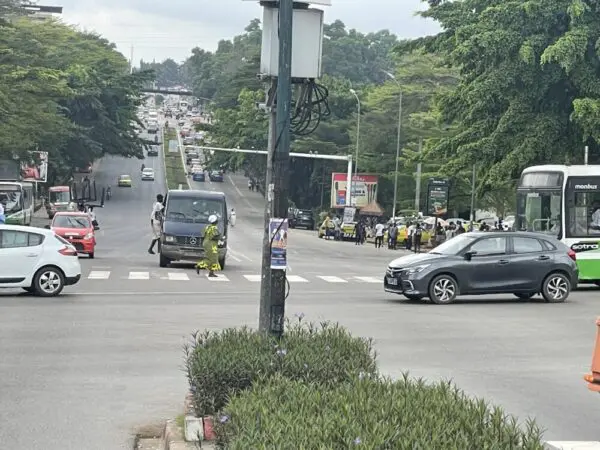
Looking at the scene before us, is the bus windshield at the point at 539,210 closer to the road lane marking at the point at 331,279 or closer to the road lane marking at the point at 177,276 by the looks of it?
the road lane marking at the point at 331,279

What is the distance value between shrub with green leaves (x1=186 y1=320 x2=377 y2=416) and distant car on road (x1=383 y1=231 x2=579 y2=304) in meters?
14.4

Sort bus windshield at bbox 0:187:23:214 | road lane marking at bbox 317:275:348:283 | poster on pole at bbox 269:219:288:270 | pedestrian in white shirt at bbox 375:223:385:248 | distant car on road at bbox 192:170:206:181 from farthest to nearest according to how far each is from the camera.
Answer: distant car on road at bbox 192:170:206:181, pedestrian in white shirt at bbox 375:223:385:248, bus windshield at bbox 0:187:23:214, road lane marking at bbox 317:275:348:283, poster on pole at bbox 269:219:288:270

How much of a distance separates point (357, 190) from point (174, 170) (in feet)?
189

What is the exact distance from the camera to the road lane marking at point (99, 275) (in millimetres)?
30531

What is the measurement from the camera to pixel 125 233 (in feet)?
212

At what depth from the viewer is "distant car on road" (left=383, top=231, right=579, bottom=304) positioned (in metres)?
23.9

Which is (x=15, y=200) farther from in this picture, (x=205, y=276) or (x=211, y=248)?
(x=205, y=276)

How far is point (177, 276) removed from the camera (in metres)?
32.0

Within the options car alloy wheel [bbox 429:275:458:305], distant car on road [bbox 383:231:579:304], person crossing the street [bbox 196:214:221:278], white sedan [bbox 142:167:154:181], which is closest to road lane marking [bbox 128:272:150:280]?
person crossing the street [bbox 196:214:221:278]

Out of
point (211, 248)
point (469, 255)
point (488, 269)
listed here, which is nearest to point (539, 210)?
point (488, 269)

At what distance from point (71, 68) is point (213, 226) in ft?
211

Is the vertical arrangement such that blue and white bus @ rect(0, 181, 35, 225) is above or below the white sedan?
below

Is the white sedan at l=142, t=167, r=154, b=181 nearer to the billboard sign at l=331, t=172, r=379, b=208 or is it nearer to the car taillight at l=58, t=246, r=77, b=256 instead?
the billboard sign at l=331, t=172, r=379, b=208

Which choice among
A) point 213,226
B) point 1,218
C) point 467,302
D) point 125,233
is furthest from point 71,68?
point 467,302
